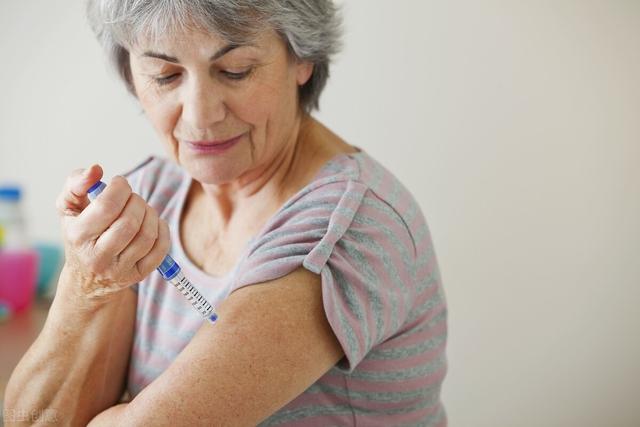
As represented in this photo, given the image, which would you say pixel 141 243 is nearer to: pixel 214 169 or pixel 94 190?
pixel 94 190

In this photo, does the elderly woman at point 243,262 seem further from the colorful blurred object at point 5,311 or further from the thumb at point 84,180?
the colorful blurred object at point 5,311

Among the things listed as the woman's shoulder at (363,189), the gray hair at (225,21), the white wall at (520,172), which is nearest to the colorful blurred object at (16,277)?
the white wall at (520,172)

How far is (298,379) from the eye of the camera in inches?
38.0

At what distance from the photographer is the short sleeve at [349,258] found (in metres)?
0.98

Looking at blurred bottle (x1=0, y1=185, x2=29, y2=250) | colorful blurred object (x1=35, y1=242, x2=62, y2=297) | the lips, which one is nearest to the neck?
the lips

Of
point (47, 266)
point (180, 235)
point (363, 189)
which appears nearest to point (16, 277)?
point (47, 266)

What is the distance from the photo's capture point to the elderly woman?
3.06ft

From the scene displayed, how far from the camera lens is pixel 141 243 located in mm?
910

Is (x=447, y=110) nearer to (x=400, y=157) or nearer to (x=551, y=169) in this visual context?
(x=400, y=157)

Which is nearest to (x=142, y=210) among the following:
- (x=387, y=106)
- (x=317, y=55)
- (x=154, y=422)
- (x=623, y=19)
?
(x=154, y=422)

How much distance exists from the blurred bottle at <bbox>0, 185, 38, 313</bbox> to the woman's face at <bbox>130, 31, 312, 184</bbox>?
87cm

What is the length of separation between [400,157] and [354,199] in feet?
2.86

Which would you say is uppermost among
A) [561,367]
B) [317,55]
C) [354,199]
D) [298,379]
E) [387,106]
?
[317,55]

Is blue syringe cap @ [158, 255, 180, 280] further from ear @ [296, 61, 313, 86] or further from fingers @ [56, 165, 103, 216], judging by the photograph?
ear @ [296, 61, 313, 86]
